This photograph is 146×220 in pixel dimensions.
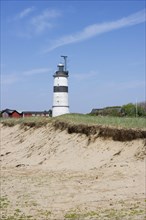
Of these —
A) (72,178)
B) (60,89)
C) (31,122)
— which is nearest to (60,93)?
(60,89)

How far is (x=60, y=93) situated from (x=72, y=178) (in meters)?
22.5

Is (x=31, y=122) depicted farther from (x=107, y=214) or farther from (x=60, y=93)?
(x=107, y=214)

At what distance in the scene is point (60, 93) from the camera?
131ft

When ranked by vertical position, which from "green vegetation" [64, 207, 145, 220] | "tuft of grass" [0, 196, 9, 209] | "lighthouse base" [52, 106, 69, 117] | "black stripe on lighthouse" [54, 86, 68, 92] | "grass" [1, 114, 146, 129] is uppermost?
"black stripe on lighthouse" [54, 86, 68, 92]

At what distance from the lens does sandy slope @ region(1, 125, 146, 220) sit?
12641 millimetres

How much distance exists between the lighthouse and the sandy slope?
1154cm

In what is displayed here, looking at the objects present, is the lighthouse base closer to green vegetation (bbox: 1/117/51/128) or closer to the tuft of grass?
green vegetation (bbox: 1/117/51/128)

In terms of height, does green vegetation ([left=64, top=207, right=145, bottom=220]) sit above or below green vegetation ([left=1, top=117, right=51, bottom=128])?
below

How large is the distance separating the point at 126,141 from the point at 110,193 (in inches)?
211

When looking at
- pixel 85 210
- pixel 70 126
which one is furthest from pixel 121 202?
pixel 70 126

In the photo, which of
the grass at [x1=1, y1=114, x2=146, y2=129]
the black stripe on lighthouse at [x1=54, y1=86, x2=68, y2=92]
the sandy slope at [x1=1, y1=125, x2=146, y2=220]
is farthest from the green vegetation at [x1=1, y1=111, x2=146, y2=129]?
the black stripe on lighthouse at [x1=54, y1=86, x2=68, y2=92]

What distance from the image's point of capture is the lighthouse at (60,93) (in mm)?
39688

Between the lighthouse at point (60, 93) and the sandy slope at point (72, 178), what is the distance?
11538mm

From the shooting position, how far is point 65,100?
130 ft
